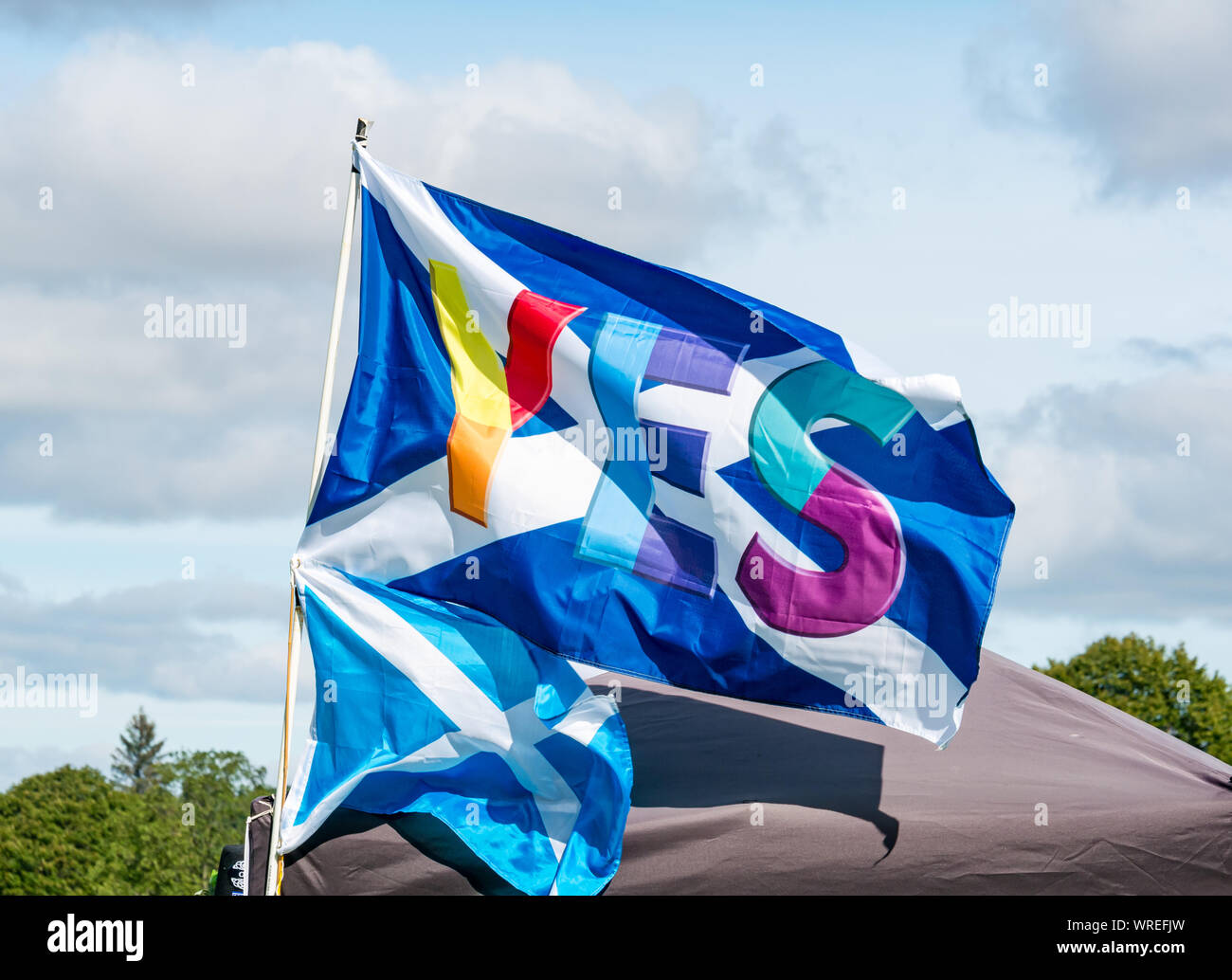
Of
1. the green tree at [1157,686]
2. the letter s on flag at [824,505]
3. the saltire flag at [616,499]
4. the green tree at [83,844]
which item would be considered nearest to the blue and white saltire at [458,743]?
the saltire flag at [616,499]

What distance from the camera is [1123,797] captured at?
27.1 feet

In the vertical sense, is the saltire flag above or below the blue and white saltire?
above

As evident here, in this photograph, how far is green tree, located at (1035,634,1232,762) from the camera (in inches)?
1310

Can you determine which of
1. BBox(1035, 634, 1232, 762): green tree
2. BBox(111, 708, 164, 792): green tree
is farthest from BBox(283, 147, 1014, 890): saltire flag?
BBox(111, 708, 164, 792): green tree

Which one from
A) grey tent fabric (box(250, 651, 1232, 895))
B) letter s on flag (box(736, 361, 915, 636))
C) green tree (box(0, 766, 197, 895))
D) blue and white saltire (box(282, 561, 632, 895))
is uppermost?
letter s on flag (box(736, 361, 915, 636))

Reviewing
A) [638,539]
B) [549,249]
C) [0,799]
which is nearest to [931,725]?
[638,539]

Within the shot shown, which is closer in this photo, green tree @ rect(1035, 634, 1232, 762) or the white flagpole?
the white flagpole

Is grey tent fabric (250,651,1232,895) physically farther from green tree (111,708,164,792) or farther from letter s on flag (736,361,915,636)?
green tree (111,708,164,792)

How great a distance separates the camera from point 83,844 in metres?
29.3

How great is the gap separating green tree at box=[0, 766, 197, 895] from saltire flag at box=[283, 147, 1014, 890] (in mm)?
21878

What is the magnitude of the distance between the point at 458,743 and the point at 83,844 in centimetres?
2448
